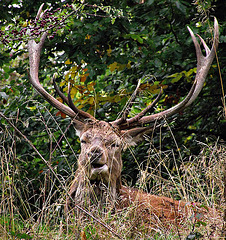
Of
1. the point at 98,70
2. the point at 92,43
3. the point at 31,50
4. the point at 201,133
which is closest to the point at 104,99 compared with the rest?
the point at 98,70

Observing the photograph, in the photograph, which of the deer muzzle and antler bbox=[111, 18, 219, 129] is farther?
antler bbox=[111, 18, 219, 129]

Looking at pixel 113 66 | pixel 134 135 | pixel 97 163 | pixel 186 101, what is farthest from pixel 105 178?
pixel 113 66

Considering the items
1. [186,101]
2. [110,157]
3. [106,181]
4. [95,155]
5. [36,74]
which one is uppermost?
[36,74]

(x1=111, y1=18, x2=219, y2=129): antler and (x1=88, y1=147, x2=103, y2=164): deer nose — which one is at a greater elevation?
(x1=111, y1=18, x2=219, y2=129): antler

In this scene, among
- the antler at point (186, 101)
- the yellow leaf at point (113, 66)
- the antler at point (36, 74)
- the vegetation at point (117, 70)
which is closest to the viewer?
the antler at point (186, 101)

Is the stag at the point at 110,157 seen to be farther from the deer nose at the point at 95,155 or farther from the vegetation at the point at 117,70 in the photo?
the vegetation at the point at 117,70

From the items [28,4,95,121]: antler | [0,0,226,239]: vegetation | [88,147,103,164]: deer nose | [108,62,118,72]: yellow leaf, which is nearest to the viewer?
[88,147,103,164]: deer nose

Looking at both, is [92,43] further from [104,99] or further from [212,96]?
[212,96]

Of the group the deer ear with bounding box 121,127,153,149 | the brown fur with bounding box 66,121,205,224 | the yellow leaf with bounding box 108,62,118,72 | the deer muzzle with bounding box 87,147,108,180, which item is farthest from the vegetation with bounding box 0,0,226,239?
the deer muzzle with bounding box 87,147,108,180

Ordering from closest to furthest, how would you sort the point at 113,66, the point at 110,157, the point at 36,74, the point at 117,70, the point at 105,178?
the point at 105,178 < the point at 110,157 < the point at 36,74 < the point at 113,66 < the point at 117,70

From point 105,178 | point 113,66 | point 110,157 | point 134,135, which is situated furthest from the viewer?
point 113,66

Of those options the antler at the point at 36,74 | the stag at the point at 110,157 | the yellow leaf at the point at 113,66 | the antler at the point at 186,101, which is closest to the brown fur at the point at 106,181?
the stag at the point at 110,157

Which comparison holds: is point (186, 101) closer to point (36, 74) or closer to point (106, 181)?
point (106, 181)

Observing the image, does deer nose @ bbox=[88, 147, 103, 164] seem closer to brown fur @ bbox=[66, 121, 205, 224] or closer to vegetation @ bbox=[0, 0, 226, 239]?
brown fur @ bbox=[66, 121, 205, 224]
